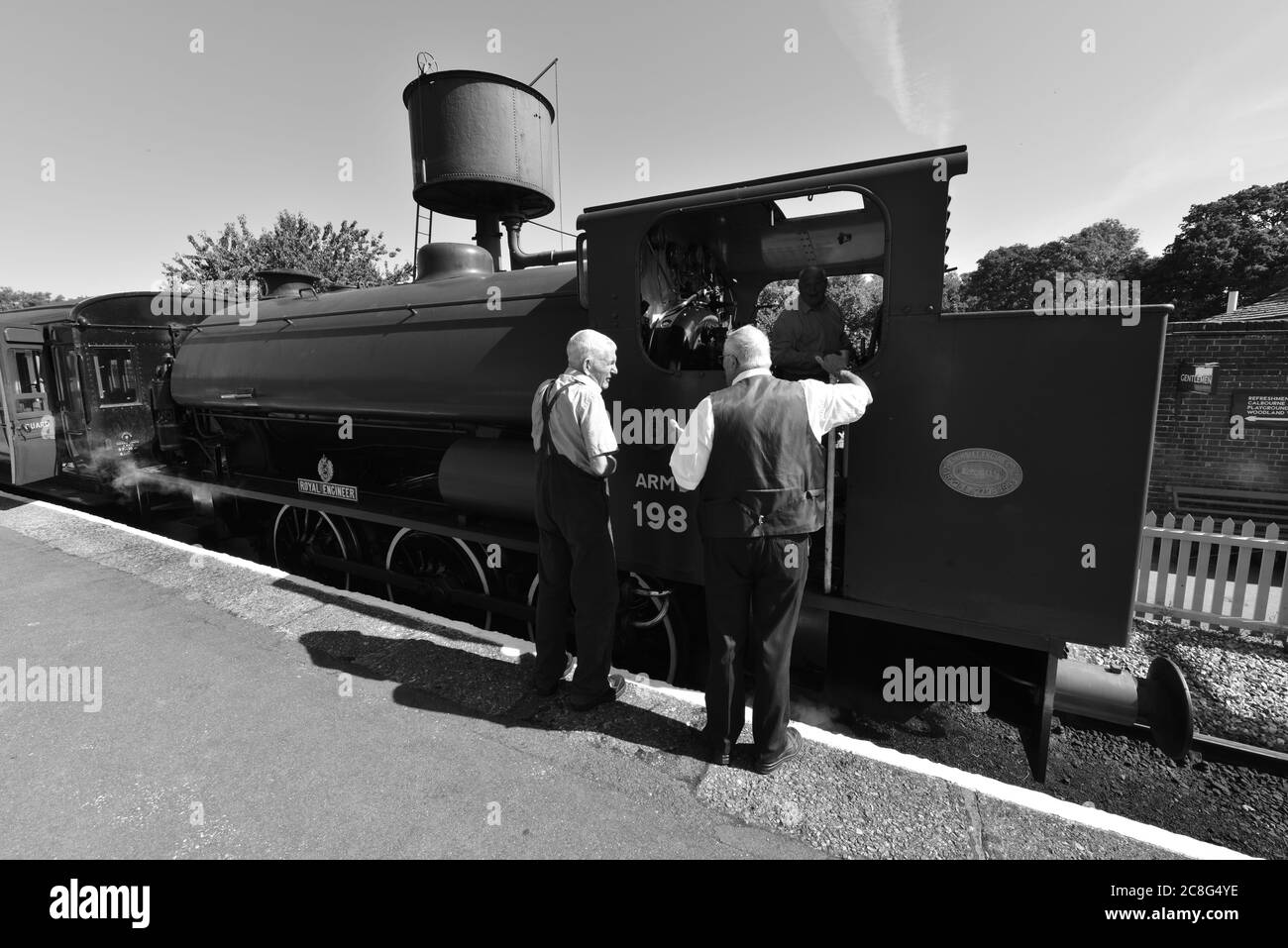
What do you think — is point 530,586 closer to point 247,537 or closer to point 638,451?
point 638,451

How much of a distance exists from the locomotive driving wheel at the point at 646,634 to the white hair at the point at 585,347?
4.55 feet

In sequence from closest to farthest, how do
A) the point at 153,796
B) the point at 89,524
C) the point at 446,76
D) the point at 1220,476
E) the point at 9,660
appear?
the point at 153,796 → the point at 9,660 → the point at 446,76 → the point at 89,524 → the point at 1220,476

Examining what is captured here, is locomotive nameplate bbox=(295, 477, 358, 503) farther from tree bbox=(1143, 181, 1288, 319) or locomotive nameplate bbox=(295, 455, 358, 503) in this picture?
tree bbox=(1143, 181, 1288, 319)

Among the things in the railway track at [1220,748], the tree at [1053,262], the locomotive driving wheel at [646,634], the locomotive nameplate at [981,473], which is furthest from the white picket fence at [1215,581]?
the tree at [1053,262]

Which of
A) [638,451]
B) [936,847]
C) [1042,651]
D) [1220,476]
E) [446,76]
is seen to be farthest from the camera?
[1220,476]

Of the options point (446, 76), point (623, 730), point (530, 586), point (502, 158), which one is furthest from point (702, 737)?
point (446, 76)

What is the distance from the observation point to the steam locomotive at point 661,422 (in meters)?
2.58

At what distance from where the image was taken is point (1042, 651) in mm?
2840

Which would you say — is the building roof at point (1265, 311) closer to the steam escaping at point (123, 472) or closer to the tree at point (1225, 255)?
the steam escaping at point (123, 472)

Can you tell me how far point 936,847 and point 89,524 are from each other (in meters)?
8.41

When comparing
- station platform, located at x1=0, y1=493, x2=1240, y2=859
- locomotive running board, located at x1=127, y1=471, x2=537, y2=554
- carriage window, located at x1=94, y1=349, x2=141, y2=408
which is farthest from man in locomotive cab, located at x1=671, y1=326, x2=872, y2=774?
carriage window, located at x1=94, y1=349, x2=141, y2=408

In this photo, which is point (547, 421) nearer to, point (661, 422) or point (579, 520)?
point (579, 520)

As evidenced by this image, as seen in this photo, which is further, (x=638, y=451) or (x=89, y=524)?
(x=89, y=524)

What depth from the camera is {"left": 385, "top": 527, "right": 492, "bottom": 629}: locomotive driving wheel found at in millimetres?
5031
